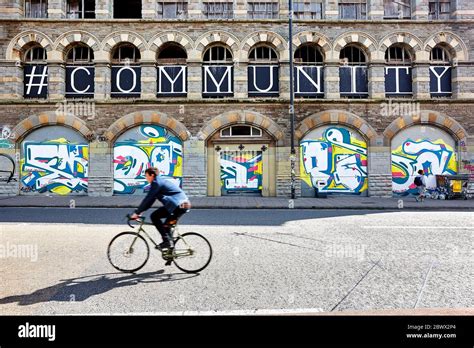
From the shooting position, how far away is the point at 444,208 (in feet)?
43.7

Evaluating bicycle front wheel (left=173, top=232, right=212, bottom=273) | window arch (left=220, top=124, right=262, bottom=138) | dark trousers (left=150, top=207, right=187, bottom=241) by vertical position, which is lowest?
bicycle front wheel (left=173, top=232, right=212, bottom=273)

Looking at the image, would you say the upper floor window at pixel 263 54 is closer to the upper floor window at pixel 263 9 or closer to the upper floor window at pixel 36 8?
the upper floor window at pixel 263 9

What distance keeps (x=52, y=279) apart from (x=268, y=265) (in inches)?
141

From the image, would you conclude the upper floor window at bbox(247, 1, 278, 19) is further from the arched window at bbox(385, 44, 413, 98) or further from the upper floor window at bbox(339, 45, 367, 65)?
the arched window at bbox(385, 44, 413, 98)

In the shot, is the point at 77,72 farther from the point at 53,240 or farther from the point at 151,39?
the point at 53,240

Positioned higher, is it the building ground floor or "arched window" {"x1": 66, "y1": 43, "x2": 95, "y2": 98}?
"arched window" {"x1": 66, "y1": 43, "x2": 95, "y2": 98}

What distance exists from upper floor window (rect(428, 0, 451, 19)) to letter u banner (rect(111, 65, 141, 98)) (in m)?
18.5

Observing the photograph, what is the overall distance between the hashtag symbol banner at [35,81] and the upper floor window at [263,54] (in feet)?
40.9

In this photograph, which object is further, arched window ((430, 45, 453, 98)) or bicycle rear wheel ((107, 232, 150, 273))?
arched window ((430, 45, 453, 98))

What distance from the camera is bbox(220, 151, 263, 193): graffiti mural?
17484mm

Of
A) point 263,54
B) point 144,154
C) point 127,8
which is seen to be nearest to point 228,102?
point 263,54

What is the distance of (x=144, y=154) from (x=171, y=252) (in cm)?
1312

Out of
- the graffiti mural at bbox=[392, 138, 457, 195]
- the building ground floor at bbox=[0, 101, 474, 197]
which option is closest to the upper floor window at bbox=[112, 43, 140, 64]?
the building ground floor at bbox=[0, 101, 474, 197]

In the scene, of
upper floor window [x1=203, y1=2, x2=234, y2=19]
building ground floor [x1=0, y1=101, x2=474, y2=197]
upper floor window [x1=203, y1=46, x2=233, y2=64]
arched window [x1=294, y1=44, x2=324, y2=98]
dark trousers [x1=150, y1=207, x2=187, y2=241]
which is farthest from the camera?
upper floor window [x1=203, y1=2, x2=234, y2=19]
